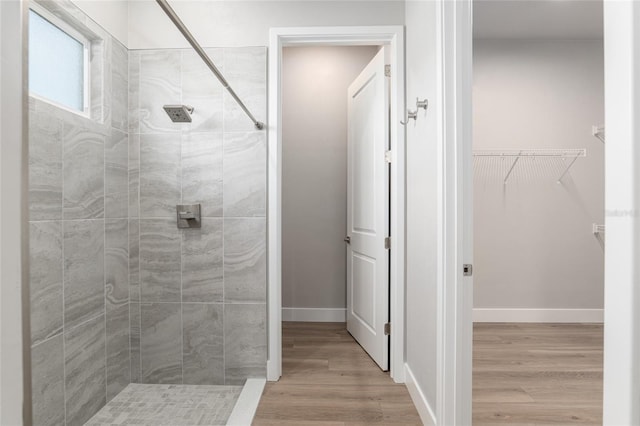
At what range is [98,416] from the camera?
185cm

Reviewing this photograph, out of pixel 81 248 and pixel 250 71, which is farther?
pixel 250 71

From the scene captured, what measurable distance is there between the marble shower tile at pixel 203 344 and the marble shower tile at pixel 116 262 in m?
0.36

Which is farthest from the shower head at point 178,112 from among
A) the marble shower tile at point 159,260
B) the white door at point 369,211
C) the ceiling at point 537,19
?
the ceiling at point 537,19

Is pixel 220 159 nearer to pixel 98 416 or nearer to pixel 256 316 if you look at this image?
pixel 256 316

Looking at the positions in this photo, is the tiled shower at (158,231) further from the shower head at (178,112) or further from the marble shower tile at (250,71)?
the shower head at (178,112)

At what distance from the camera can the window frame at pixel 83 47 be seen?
1572mm

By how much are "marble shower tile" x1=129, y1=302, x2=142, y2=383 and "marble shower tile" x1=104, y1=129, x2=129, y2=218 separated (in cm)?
57

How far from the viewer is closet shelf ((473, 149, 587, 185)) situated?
3328mm

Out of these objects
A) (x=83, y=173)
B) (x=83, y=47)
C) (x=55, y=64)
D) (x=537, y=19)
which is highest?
(x=537, y=19)

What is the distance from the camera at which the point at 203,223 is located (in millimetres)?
2246

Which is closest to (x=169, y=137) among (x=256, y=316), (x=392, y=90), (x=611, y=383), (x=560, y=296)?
(x=256, y=316)

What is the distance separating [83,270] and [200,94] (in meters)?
1.15

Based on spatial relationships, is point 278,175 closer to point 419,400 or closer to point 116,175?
point 116,175

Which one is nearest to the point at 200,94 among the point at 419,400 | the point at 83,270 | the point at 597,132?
the point at 83,270
